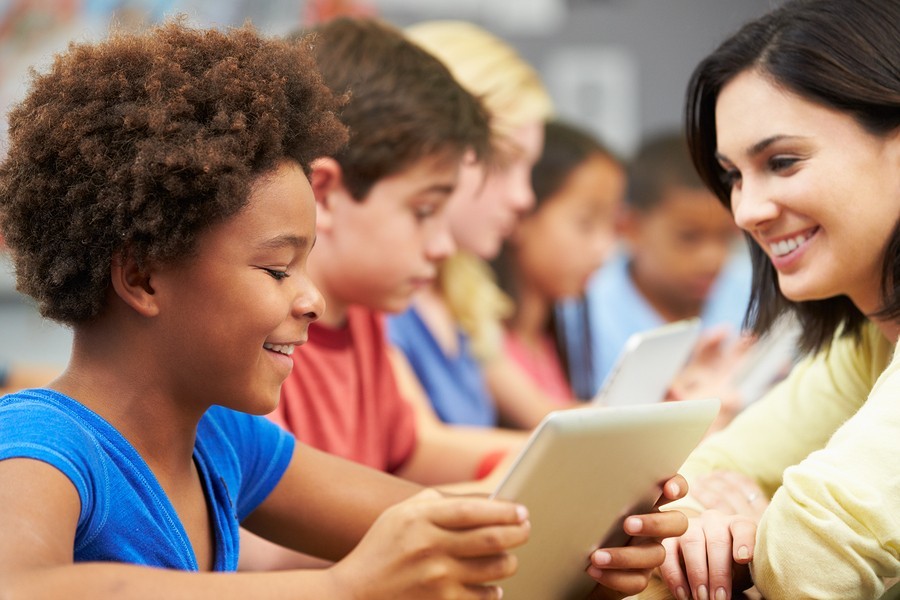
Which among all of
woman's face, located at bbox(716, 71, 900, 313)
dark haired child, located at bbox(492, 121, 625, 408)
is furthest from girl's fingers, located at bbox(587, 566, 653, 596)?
dark haired child, located at bbox(492, 121, 625, 408)

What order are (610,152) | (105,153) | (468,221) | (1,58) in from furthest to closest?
(1,58), (610,152), (468,221), (105,153)

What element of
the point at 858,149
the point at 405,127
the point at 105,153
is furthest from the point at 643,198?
the point at 105,153

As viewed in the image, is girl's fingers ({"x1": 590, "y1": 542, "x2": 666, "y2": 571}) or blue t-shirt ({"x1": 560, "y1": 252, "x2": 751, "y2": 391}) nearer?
girl's fingers ({"x1": 590, "y1": 542, "x2": 666, "y2": 571})

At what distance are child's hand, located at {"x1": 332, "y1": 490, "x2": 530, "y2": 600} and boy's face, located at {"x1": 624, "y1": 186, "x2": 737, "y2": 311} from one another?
2.01 m

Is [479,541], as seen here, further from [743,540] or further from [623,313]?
[623,313]

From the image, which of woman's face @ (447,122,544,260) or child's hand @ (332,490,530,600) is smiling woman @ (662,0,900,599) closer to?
child's hand @ (332,490,530,600)

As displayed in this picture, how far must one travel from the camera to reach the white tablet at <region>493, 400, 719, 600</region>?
0.60 m

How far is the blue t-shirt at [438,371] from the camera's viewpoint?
188cm

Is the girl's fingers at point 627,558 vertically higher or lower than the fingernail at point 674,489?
lower

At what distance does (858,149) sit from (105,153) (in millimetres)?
637

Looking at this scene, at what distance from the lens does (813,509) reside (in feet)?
2.32

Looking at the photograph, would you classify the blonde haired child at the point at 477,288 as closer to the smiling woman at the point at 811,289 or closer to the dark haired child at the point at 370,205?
the dark haired child at the point at 370,205

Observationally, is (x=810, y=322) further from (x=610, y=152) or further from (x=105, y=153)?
(x=610, y=152)

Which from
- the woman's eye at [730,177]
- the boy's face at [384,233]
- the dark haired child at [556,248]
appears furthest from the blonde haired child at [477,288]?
the woman's eye at [730,177]
